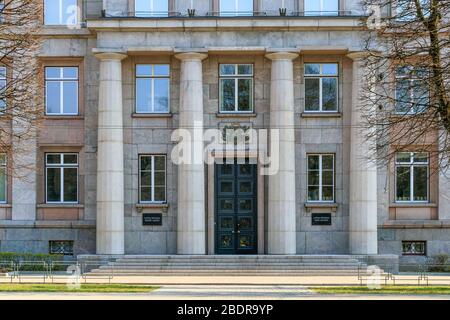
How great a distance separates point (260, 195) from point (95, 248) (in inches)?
281

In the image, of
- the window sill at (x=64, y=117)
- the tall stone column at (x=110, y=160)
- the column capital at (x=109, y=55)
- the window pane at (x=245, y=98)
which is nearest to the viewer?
the tall stone column at (x=110, y=160)

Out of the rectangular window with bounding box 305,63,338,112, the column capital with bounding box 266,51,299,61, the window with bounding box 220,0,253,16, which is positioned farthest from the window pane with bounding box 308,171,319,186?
the window with bounding box 220,0,253,16

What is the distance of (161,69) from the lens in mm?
37188

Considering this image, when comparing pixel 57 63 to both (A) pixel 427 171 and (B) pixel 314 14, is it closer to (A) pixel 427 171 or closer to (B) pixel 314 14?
(B) pixel 314 14

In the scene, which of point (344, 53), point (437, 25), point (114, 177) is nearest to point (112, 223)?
point (114, 177)

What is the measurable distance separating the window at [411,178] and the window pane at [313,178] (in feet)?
11.3

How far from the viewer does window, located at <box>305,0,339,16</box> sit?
36.8m

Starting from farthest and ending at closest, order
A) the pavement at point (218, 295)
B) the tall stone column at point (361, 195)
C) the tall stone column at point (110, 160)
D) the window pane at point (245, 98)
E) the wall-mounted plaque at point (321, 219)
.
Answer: the window pane at point (245, 98) → the wall-mounted plaque at point (321, 219) → the tall stone column at point (110, 160) → the tall stone column at point (361, 195) → the pavement at point (218, 295)

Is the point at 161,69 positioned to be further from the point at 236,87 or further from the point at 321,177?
the point at 321,177

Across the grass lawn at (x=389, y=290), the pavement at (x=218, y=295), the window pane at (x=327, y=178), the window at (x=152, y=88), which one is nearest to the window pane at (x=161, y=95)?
the window at (x=152, y=88)

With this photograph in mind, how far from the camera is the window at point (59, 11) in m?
37.8

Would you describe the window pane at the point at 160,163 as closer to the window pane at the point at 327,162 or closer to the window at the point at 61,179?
the window at the point at 61,179

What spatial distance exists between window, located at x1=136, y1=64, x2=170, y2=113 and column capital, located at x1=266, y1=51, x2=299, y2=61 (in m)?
4.36

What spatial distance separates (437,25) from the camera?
25656 mm
